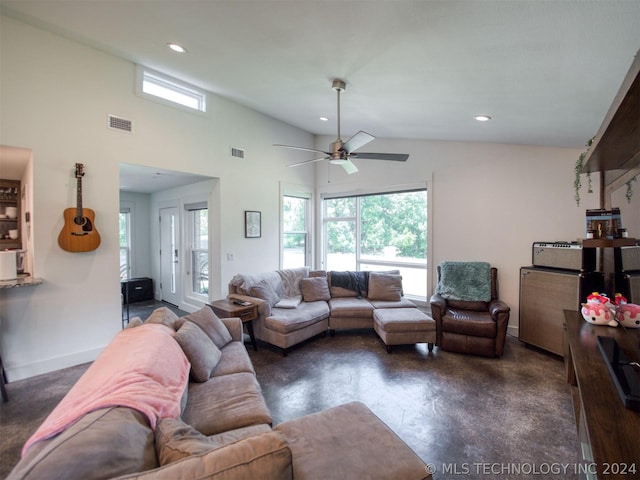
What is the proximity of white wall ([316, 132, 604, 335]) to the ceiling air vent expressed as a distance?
12.3 feet

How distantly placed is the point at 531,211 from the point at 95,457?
4689 mm

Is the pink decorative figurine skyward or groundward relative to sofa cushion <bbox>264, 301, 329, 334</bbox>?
skyward

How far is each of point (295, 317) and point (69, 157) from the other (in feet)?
9.94

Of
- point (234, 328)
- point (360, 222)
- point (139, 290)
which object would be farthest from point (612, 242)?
point (139, 290)

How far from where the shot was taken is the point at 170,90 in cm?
379

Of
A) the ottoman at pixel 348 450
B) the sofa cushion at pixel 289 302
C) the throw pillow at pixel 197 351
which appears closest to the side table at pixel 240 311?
the sofa cushion at pixel 289 302

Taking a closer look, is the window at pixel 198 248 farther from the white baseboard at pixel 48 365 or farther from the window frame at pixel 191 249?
the white baseboard at pixel 48 365

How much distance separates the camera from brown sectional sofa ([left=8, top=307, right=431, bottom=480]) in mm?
794

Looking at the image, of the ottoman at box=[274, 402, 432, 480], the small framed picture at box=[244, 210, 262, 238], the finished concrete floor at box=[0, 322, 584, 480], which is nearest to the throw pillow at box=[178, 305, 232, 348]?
the finished concrete floor at box=[0, 322, 584, 480]

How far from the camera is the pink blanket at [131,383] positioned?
40.1 inches

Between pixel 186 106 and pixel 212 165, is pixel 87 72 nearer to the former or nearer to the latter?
pixel 186 106

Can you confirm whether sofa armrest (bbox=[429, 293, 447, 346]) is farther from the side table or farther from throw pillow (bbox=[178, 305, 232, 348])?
throw pillow (bbox=[178, 305, 232, 348])

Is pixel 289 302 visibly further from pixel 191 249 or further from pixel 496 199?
pixel 496 199

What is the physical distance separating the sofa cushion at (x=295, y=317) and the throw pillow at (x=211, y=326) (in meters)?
0.82
